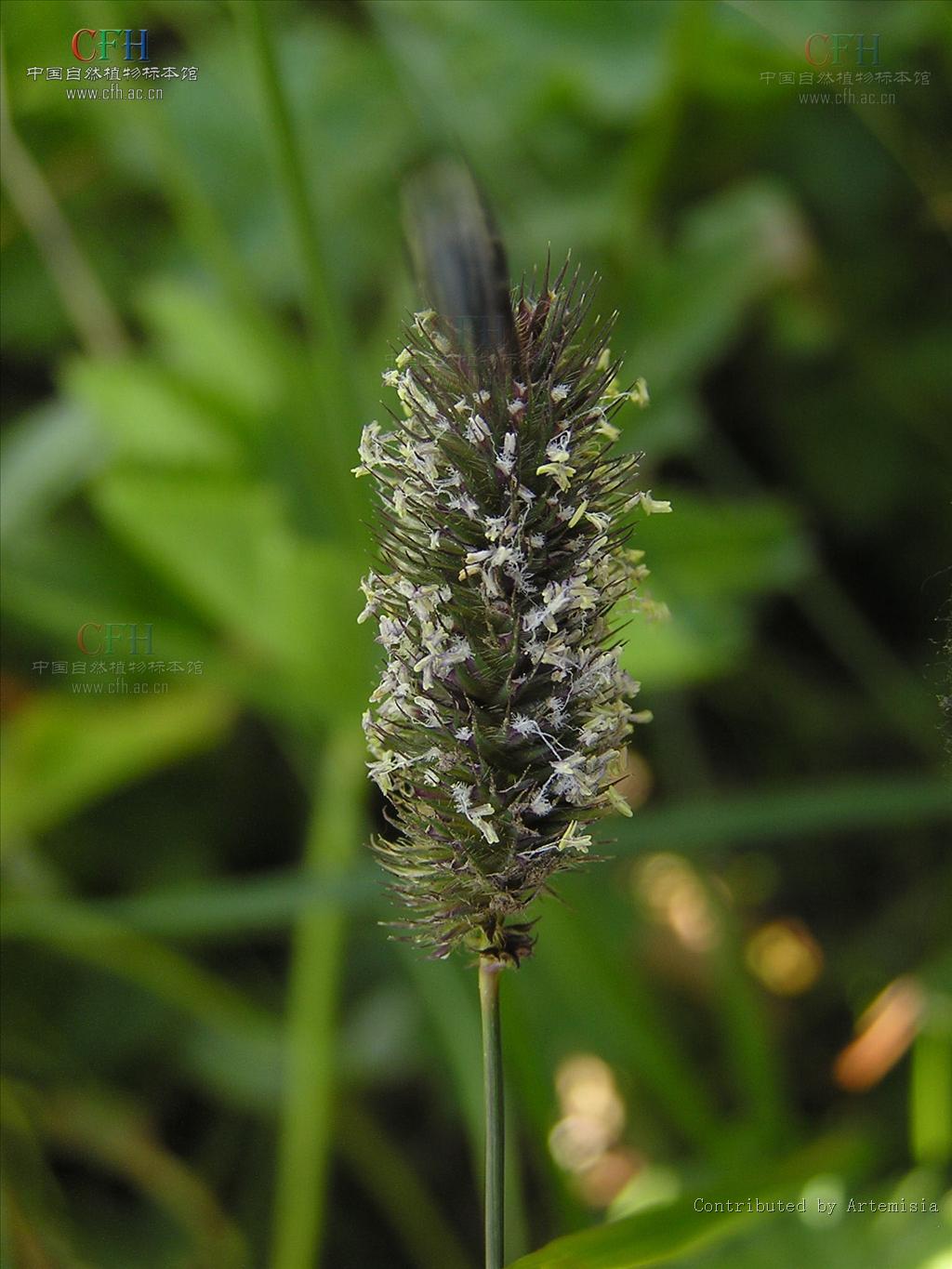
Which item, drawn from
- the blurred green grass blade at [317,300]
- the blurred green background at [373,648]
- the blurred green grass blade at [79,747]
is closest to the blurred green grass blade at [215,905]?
the blurred green background at [373,648]

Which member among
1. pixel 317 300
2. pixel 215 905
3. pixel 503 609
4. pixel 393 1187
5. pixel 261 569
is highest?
pixel 317 300

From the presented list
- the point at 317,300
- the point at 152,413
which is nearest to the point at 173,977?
the point at 152,413

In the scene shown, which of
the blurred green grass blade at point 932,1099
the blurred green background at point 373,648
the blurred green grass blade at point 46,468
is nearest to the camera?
the blurred green grass blade at point 932,1099

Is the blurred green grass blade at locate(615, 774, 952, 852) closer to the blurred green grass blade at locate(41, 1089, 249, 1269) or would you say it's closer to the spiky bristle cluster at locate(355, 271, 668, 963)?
the spiky bristle cluster at locate(355, 271, 668, 963)

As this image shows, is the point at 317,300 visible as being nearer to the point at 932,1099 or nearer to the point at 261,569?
the point at 261,569

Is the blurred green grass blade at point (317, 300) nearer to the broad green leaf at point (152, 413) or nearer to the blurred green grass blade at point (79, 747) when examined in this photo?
the broad green leaf at point (152, 413)

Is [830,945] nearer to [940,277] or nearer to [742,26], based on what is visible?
[940,277]
